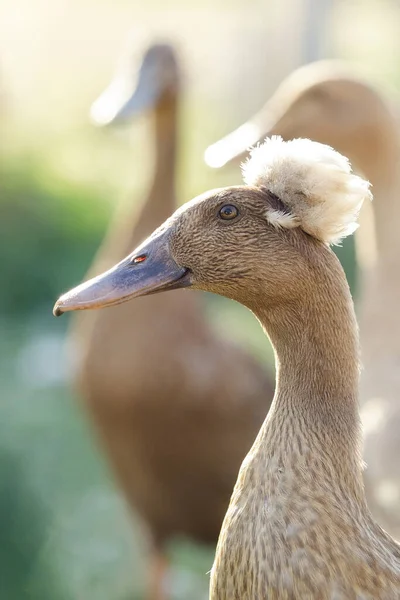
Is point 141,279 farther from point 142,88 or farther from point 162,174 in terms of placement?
point 142,88

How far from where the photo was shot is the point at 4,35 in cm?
917

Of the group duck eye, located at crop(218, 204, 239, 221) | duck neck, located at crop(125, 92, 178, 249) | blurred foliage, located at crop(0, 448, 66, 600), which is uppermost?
duck neck, located at crop(125, 92, 178, 249)

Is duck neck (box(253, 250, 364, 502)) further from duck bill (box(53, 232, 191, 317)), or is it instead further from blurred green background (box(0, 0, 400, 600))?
blurred green background (box(0, 0, 400, 600))

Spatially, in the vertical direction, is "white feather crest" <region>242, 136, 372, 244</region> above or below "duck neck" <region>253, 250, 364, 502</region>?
above

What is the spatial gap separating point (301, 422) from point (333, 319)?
17cm

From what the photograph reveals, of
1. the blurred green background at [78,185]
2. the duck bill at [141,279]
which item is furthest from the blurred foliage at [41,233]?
the duck bill at [141,279]

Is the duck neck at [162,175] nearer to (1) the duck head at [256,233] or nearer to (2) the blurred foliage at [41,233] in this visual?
(1) the duck head at [256,233]

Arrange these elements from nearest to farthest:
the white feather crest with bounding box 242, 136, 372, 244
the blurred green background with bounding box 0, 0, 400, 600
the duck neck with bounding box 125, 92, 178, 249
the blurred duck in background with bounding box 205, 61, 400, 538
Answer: the white feather crest with bounding box 242, 136, 372, 244
the blurred duck in background with bounding box 205, 61, 400, 538
the duck neck with bounding box 125, 92, 178, 249
the blurred green background with bounding box 0, 0, 400, 600

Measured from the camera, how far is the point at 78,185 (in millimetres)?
7418

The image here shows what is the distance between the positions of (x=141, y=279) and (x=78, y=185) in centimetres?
581

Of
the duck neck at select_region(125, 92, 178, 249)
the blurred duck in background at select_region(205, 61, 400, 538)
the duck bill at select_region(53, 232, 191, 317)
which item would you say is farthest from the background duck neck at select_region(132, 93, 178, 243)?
the duck bill at select_region(53, 232, 191, 317)

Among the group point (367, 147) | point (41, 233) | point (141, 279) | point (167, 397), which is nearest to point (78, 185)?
point (41, 233)

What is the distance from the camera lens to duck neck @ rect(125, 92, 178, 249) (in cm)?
353

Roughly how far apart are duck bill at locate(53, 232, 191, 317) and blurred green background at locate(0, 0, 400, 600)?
1.35 metres
